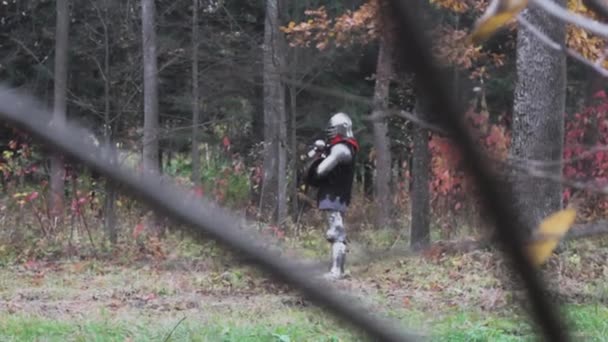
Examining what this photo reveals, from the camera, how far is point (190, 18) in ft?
51.6

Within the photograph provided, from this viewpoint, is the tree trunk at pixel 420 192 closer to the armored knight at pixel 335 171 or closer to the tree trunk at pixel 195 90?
the armored knight at pixel 335 171

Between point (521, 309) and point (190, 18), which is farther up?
point (190, 18)

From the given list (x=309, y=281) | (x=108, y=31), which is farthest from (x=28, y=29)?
(x=309, y=281)

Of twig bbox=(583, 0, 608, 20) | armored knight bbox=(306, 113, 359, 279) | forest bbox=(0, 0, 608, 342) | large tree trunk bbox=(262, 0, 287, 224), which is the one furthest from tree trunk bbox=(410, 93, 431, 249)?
twig bbox=(583, 0, 608, 20)

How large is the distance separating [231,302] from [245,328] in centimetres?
140

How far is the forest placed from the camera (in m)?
0.37

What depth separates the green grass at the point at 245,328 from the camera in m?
5.18

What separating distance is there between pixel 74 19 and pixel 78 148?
525 inches

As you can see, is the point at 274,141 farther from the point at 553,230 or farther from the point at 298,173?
the point at 553,230

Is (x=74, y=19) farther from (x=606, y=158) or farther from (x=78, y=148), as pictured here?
(x=78, y=148)

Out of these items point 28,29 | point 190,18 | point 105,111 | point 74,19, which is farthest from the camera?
point 190,18

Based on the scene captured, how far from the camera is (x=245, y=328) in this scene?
5.56 metres

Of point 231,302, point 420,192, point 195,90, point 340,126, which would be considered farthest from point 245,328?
point 195,90

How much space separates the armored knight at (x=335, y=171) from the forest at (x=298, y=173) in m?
0.38
